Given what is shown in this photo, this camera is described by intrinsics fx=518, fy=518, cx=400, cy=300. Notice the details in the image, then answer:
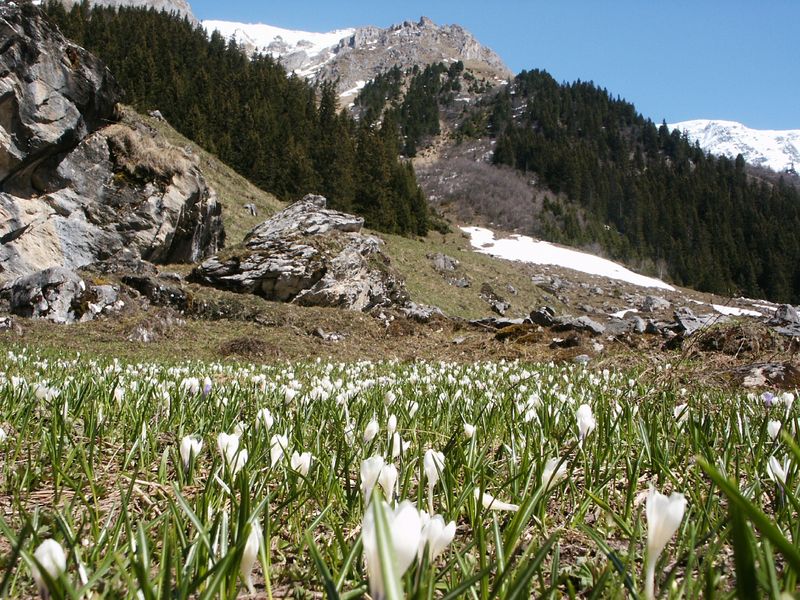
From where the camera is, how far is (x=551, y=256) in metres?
60.5

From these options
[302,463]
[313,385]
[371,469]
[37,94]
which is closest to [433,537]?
[371,469]

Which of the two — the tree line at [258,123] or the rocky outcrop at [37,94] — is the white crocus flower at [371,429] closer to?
the rocky outcrop at [37,94]

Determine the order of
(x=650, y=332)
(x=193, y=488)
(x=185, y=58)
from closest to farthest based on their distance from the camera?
1. (x=193, y=488)
2. (x=650, y=332)
3. (x=185, y=58)

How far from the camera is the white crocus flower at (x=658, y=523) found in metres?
0.93

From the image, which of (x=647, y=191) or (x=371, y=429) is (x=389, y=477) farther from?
(x=647, y=191)

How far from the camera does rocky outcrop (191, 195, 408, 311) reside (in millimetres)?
17844

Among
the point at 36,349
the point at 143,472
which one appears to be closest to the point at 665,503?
the point at 143,472

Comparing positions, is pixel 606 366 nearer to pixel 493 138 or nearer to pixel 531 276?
pixel 531 276

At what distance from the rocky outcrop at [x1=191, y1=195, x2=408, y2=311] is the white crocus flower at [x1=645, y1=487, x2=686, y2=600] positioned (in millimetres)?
17427

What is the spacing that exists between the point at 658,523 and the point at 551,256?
204ft

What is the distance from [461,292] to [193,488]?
28.9m

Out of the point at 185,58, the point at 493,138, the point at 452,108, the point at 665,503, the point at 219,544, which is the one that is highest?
the point at 452,108

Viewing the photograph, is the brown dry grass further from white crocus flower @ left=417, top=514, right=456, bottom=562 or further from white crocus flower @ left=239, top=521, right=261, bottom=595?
white crocus flower @ left=417, top=514, right=456, bottom=562

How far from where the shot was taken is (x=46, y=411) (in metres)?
3.07
